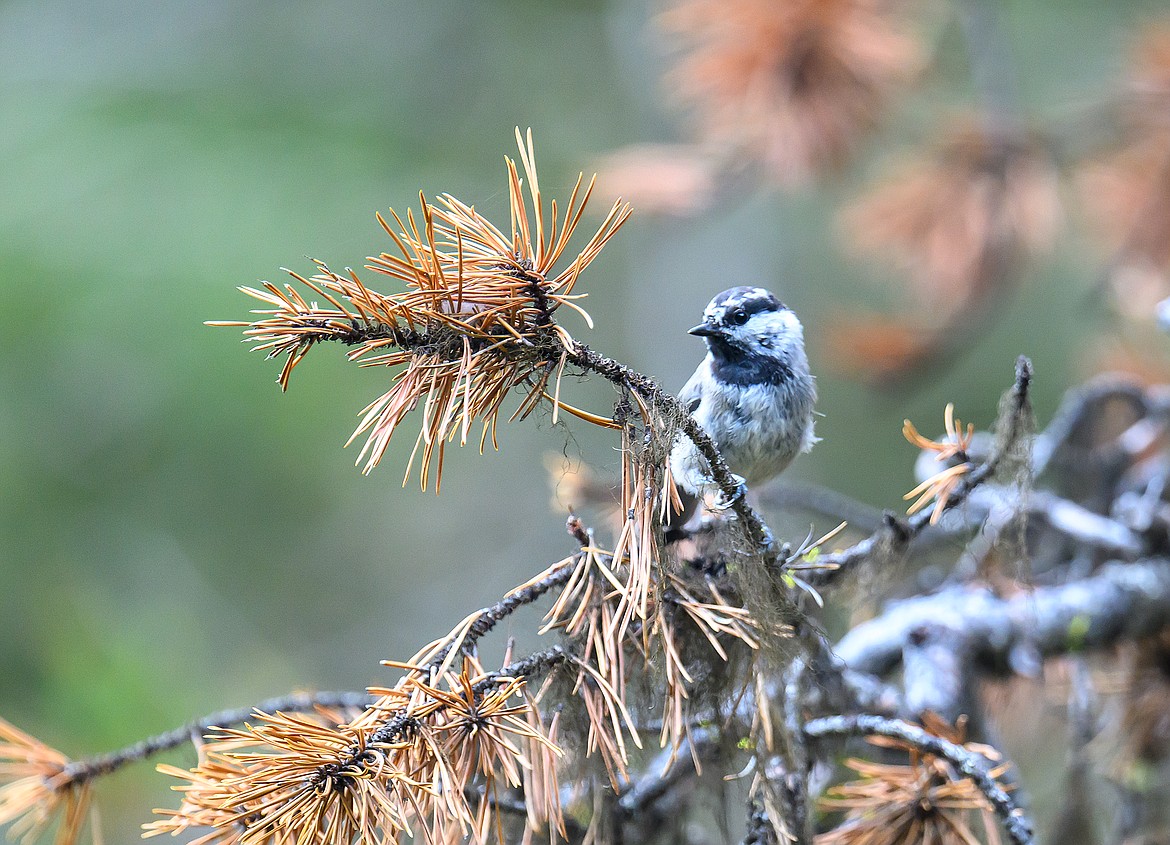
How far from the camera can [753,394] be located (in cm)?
182

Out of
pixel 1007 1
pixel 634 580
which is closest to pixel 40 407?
pixel 634 580

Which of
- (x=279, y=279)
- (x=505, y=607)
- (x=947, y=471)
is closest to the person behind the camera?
(x=505, y=607)

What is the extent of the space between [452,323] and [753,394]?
1024 millimetres

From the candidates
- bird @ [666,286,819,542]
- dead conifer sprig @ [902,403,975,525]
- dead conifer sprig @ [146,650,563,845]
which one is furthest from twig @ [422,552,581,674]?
bird @ [666,286,819,542]

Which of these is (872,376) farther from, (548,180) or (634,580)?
(548,180)

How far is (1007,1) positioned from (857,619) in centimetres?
444

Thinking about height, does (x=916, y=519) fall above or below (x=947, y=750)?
above

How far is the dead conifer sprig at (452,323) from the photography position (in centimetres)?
89

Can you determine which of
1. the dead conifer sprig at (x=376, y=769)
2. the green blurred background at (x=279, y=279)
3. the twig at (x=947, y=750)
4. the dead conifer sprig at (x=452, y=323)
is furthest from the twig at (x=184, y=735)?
the green blurred background at (x=279, y=279)

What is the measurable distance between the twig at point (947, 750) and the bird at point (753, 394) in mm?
537

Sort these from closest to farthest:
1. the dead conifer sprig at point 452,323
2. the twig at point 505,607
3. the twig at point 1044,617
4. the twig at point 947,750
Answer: the dead conifer sprig at point 452,323 → the twig at point 505,607 → the twig at point 947,750 → the twig at point 1044,617

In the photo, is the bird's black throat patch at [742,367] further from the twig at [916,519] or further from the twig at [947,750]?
the twig at [947,750]

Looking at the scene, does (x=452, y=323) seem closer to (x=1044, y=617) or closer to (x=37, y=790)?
(x=37, y=790)

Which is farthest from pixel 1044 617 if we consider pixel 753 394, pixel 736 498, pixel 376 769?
pixel 376 769
